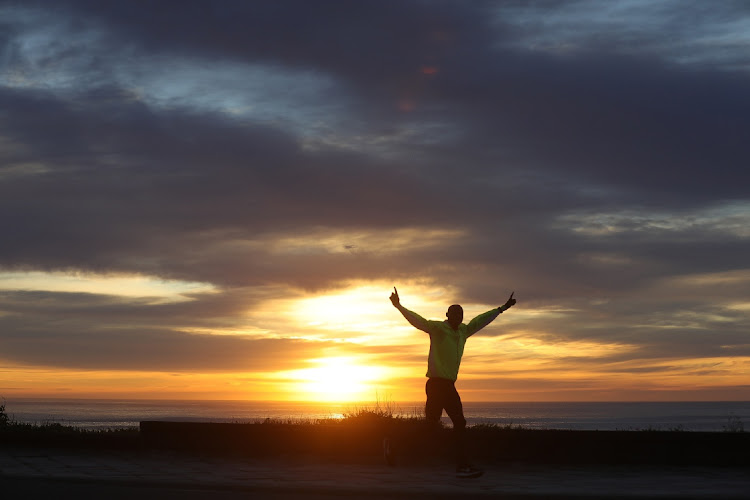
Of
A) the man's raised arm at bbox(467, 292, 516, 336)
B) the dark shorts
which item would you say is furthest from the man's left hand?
the dark shorts

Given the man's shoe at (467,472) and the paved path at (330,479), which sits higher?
the man's shoe at (467,472)

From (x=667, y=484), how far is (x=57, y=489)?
6955 mm

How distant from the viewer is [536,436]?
44.5ft

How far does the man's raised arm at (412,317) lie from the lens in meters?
12.0

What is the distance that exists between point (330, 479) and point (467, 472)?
1711 millimetres

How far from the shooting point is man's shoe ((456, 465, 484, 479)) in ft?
36.7

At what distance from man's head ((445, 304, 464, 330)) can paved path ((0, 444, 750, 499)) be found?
198cm

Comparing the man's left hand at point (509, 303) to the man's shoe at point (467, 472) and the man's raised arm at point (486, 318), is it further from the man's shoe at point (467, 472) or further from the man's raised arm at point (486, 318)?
the man's shoe at point (467, 472)

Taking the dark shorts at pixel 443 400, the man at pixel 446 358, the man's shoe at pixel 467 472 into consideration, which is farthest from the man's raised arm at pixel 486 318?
the man's shoe at pixel 467 472

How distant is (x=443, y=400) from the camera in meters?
11.8

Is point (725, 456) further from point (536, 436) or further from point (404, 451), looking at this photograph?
point (404, 451)

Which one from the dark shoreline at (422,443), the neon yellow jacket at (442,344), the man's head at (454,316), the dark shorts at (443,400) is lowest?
the dark shoreline at (422,443)

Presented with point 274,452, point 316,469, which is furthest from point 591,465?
point 274,452

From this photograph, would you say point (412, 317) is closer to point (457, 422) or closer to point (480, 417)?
point (457, 422)
